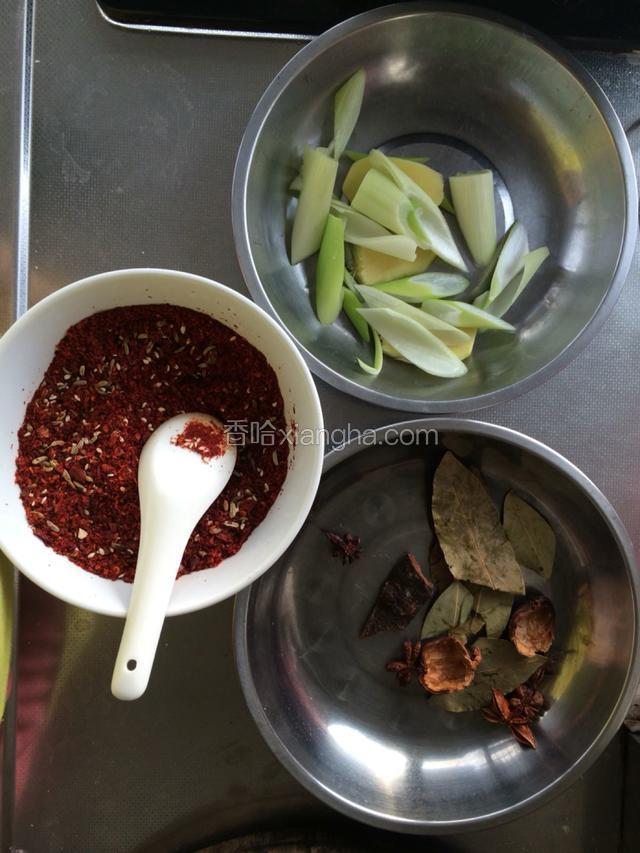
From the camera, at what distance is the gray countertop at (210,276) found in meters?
0.77

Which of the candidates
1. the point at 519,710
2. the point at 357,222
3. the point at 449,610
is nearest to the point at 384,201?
the point at 357,222

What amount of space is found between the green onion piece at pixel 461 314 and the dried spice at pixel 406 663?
1.22ft

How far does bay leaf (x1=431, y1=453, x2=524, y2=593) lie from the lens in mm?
759

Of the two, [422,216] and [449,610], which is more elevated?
[422,216]

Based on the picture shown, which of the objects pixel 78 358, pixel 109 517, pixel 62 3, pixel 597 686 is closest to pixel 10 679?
pixel 109 517

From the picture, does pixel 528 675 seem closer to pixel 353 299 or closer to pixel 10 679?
pixel 353 299

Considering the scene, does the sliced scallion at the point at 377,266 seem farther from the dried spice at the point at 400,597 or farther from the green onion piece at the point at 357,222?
the dried spice at the point at 400,597

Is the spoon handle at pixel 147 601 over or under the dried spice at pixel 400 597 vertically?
under

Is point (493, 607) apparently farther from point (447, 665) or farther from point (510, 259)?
point (510, 259)

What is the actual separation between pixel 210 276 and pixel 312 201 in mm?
142

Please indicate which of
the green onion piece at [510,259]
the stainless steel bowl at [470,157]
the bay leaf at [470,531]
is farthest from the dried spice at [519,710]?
the green onion piece at [510,259]

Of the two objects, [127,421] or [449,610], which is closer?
[127,421]

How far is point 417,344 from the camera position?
0.75 m

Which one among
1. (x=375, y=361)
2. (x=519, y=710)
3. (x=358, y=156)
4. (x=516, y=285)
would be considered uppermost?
(x=358, y=156)
